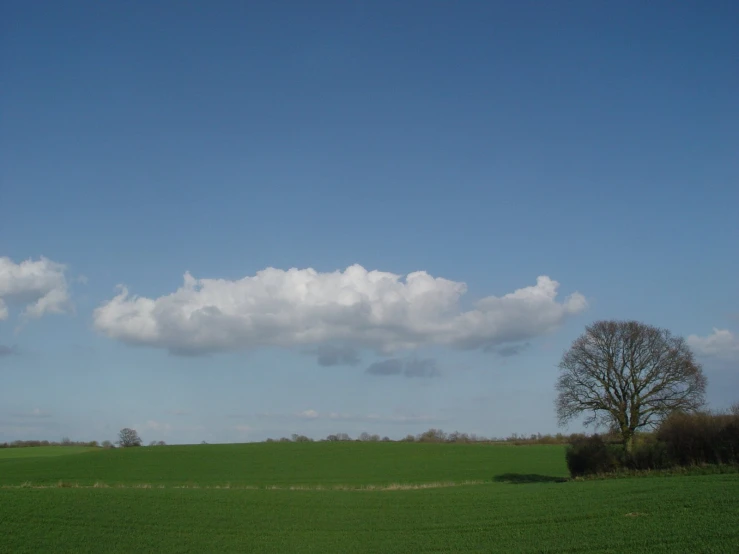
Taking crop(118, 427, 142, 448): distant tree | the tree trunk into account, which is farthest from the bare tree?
crop(118, 427, 142, 448): distant tree

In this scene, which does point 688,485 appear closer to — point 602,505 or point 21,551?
point 602,505

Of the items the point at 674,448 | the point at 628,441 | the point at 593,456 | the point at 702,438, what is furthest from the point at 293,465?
the point at 702,438

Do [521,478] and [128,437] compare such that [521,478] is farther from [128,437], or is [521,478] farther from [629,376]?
[128,437]

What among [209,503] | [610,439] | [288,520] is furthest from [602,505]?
[610,439]

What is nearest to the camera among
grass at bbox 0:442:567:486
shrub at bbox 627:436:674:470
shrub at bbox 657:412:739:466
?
shrub at bbox 657:412:739:466

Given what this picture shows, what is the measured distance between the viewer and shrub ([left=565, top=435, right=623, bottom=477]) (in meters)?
45.8

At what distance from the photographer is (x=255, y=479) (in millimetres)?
54219

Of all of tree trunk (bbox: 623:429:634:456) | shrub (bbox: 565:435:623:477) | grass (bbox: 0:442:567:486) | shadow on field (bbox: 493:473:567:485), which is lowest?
shadow on field (bbox: 493:473:567:485)

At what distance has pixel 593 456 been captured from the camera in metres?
47.2

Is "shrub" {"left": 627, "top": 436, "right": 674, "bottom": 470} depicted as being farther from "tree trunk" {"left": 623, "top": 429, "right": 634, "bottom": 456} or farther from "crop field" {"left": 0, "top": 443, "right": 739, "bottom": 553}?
"crop field" {"left": 0, "top": 443, "right": 739, "bottom": 553}

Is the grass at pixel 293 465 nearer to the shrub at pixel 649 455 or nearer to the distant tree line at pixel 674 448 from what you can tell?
the distant tree line at pixel 674 448

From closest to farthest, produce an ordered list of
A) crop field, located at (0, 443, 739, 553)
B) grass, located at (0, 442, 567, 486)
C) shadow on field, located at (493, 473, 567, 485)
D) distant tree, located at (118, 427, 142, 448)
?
crop field, located at (0, 443, 739, 553)
shadow on field, located at (493, 473, 567, 485)
grass, located at (0, 442, 567, 486)
distant tree, located at (118, 427, 142, 448)

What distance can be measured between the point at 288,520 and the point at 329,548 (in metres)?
5.61

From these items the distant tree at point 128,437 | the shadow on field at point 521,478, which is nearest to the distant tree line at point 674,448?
the shadow on field at point 521,478
